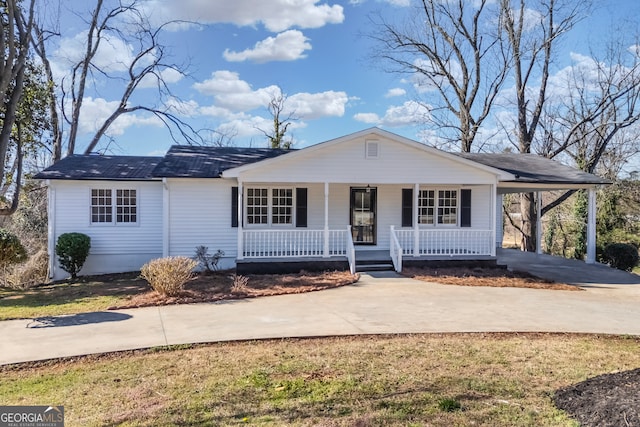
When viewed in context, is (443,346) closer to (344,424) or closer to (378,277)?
(344,424)

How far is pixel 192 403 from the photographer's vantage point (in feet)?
14.2

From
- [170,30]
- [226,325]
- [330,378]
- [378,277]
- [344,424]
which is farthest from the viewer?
[170,30]

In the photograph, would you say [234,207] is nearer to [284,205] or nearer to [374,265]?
[284,205]

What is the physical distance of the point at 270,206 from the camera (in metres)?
14.7

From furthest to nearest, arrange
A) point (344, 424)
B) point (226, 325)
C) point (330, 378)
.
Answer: point (226, 325) → point (330, 378) → point (344, 424)

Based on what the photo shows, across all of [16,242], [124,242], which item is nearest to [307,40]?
[124,242]

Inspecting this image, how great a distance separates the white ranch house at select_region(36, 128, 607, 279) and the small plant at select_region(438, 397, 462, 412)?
8.58 metres

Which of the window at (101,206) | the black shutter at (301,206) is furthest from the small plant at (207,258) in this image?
the window at (101,206)

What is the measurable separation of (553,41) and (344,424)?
27271 mm

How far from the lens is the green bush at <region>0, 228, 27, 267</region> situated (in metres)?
12.6

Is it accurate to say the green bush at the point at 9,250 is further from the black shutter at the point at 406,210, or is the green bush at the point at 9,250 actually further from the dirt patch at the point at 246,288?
the black shutter at the point at 406,210

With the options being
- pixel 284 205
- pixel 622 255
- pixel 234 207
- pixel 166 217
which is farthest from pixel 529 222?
pixel 166 217

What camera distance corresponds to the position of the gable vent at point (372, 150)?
45.3ft

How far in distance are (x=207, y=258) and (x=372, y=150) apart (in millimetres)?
6072
